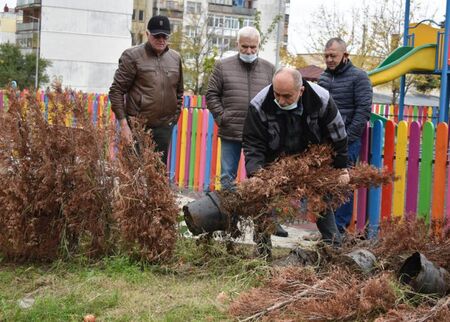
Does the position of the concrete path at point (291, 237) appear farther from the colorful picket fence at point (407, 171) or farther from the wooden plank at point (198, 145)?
the wooden plank at point (198, 145)

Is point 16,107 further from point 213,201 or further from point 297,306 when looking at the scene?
point 297,306

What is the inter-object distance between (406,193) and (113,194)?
2.96 m

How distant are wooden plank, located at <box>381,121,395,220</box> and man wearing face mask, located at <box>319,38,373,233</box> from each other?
0.25 m

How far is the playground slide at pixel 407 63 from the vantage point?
15781 millimetres

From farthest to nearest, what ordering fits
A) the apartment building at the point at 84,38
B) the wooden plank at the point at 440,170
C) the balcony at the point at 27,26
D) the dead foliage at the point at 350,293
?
the balcony at the point at 27,26, the apartment building at the point at 84,38, the wooden plank at the point at 440,170, the dead foliage at the point at 350,293

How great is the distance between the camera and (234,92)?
25.8 feet

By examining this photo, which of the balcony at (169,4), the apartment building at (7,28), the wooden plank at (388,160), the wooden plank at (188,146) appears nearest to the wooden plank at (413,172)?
the wooden plank at (388,160)

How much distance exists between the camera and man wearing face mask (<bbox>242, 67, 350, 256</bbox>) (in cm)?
601

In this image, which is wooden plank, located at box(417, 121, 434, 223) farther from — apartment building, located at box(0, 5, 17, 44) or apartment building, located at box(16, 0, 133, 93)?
apartment building, located at box(0, 5, 17, 44)

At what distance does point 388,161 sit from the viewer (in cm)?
778

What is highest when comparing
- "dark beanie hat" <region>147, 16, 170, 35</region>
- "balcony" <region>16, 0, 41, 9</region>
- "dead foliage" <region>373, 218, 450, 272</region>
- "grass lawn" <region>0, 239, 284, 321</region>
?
"balcony" <region>16, 0, 41, 9</region>

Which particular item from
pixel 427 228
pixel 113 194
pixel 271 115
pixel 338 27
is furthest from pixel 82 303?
pixel 338 27

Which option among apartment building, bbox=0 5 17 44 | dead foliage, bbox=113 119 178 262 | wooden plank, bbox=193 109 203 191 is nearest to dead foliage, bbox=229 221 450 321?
dead foliage, bbox=113 119 178 262

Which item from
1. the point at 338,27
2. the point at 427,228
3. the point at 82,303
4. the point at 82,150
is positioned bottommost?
the point at 82,303
